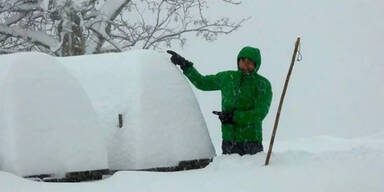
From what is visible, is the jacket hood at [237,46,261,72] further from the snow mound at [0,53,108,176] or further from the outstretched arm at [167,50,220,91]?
the snow mound at [0,53,108,176]

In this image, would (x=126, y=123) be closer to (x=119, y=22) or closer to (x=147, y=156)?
(x=147, y=156)

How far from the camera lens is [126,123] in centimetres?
624

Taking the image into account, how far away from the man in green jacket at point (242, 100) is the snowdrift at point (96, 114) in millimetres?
318

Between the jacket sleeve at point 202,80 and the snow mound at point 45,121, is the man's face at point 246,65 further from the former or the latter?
the snow mound at point 45,121

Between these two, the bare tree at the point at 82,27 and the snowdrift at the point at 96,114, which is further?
the bare tree at the point at 82,27

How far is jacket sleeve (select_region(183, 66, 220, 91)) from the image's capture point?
270 inches

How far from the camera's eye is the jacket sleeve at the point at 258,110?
671 centimetres

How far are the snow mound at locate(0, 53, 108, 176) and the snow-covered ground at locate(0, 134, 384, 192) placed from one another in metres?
0.29

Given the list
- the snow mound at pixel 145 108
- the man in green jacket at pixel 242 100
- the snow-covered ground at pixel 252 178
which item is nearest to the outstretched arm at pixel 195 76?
the man in green jacket at pixel 242 100

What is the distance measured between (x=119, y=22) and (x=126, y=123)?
10519 millimetres

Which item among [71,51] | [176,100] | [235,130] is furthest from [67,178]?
[71,51]

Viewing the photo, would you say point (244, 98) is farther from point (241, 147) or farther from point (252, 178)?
point (252, 178)

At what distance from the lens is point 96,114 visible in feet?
19.8

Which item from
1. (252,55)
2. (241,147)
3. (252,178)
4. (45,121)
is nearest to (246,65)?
(252,55)
